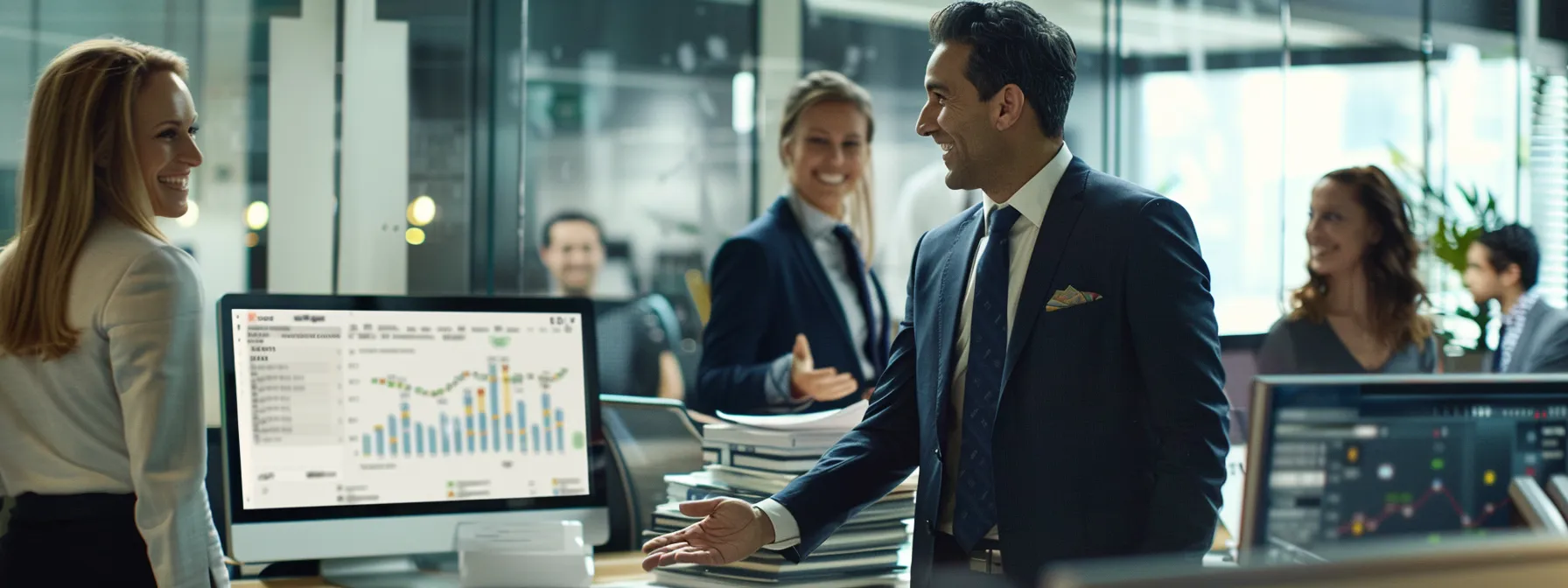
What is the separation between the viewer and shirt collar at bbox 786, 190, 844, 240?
10.5 feet

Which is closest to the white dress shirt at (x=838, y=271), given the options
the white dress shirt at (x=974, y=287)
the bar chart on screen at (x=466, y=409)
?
the bar chart on screen at (x=466, y=409)

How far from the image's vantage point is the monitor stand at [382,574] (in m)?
2.21

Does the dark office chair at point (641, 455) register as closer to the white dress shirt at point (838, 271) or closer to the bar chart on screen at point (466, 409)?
the bar chart on screen at point (466, 409)

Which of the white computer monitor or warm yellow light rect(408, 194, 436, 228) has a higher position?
warm yellow light rect(408, 194, 436, 228)

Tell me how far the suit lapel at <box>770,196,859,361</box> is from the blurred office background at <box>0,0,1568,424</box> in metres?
1.52

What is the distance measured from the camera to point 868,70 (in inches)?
241

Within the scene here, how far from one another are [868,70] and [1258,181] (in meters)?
2.24

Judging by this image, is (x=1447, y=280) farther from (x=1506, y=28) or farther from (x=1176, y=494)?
(x=1176, y=494)

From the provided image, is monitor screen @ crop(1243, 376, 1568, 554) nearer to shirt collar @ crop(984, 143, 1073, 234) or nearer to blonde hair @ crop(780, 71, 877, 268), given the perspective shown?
shirt collar @ crop(984, 143, 1073, 234)

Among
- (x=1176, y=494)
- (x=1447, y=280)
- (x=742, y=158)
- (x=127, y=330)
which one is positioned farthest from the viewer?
(x=1447, y=280)

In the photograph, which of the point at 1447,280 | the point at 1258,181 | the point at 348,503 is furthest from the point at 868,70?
the point at 348,503

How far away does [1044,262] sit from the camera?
1797mm

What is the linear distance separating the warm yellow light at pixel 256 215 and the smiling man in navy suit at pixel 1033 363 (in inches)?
106

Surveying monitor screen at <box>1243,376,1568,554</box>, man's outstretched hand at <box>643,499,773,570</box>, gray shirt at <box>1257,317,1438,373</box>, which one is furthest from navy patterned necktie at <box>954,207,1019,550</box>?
gray shirt at <box>1257,317,1438,373</box>
